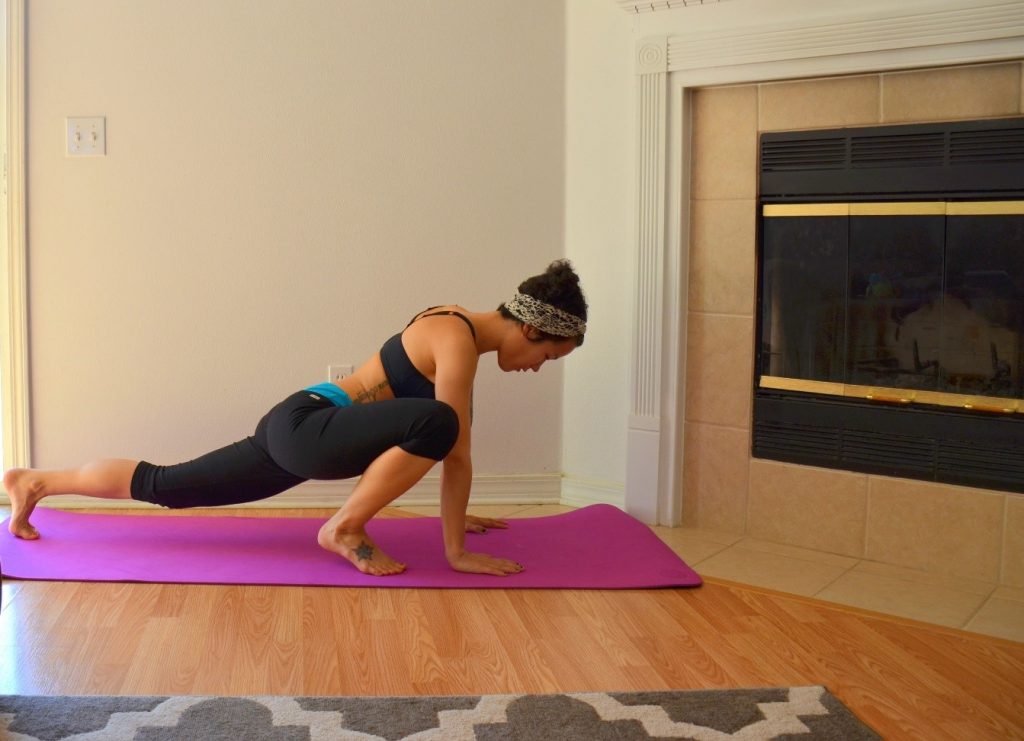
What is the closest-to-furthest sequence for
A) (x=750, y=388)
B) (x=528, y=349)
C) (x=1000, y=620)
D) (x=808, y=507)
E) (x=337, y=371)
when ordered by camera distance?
1. (x=1000, y=620)
2. (x=528, y=349)
3. (x=808, y=507)
4. (x=750, y=388)
5. (x=337, y=371)

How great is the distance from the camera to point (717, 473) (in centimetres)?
335

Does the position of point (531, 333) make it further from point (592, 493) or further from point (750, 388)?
point (592, 493)

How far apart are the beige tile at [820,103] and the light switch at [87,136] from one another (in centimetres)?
205

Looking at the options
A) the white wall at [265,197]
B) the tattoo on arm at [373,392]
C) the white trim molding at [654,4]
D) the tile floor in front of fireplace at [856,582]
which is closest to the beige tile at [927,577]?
the tile floor in front of fireplace at [856,582]

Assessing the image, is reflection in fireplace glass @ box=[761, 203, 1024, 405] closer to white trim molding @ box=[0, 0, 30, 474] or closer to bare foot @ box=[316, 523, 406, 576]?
bare foot @ box=[316, 523, 406, 576]

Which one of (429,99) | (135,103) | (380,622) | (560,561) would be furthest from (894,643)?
(135,103)

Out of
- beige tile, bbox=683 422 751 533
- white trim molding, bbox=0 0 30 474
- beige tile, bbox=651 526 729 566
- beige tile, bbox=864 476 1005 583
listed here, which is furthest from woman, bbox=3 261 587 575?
beige tile, bbox=864 476 1005 583

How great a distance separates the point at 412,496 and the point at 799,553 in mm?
1255

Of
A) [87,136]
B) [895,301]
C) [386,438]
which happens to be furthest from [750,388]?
[87,136]

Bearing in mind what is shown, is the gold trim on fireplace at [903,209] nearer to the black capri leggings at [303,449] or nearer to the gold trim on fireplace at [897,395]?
the gold trim on fireplace at [897,395]

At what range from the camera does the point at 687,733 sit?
1.83 metres

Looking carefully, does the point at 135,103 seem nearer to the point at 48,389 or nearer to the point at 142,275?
the point at 142,275

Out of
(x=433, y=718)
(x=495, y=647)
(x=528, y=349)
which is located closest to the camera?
(x=433, y=718)

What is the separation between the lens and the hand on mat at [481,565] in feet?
9.01
